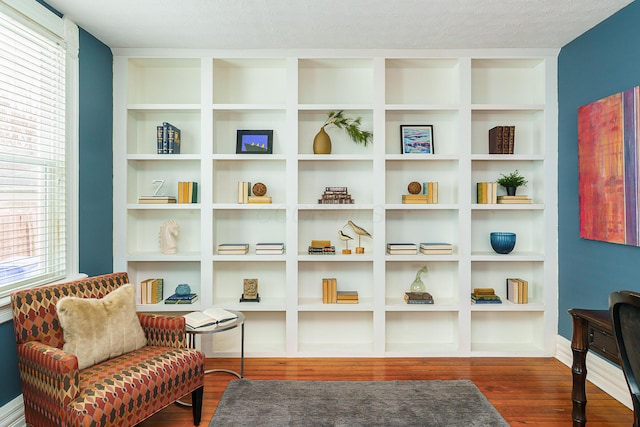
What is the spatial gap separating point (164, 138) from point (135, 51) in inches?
31.2

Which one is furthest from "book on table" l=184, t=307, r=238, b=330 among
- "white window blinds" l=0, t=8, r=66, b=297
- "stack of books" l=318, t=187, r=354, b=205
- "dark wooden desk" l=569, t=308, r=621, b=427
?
"dark wooden desk" l=569, t=308, r=621, b=427

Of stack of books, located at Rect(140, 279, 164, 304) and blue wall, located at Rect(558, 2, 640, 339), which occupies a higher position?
blue wall, located at Rect(558, 2, 640, 339)

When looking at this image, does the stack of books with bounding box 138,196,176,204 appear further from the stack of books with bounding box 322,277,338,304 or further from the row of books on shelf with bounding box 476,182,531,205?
the row of books on shelf with bounding box 476,182,531,205

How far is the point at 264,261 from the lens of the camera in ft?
12.4

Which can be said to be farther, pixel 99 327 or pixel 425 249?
pixel 425 249

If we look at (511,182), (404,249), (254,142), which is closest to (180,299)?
(254,142)

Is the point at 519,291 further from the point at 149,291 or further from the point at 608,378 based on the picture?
the point at 149,291

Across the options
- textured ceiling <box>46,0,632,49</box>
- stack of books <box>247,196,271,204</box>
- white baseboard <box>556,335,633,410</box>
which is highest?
textured ceiling <box>46,0,632,49</box>

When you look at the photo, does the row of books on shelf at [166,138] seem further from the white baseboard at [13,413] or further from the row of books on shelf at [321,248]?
the white baseboard at [13,413]

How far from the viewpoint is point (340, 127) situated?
3785 mm

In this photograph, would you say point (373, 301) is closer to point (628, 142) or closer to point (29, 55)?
point (628, 142)

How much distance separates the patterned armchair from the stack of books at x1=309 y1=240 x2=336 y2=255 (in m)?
1.36

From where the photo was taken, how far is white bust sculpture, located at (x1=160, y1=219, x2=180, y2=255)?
3586mm

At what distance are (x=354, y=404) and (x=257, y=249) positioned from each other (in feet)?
4.97
